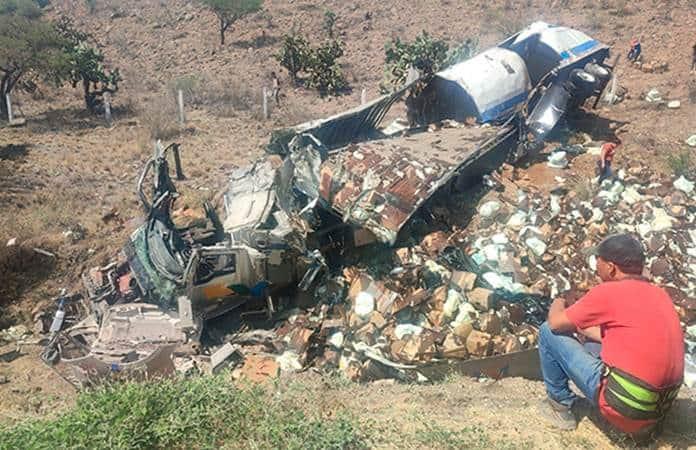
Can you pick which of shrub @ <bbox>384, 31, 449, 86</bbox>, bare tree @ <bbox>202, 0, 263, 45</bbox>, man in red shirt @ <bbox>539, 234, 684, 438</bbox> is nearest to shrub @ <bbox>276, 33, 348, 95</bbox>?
shrub @ <bbox>384, 31, 449, 86</bbox>

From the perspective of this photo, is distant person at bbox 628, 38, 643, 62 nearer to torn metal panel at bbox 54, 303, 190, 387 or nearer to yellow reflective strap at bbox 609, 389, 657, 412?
torn metal panel at bbox 54, 303, 190, 387

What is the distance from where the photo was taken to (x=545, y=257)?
7250 millimetres

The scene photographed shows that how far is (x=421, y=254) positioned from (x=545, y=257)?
1565mm

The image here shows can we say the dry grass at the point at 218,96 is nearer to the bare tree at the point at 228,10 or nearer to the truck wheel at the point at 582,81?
the bare tree at the point at 228,10

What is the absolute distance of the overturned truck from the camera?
6.57 metres

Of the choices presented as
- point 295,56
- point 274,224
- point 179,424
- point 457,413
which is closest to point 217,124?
point 295,56

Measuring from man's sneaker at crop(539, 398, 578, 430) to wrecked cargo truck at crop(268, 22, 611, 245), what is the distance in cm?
334

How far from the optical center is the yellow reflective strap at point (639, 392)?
3.19m

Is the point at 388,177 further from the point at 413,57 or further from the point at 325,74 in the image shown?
the point at 325,74

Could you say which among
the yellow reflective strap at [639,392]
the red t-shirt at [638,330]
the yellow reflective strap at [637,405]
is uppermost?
the red t-shirt at [638,330]

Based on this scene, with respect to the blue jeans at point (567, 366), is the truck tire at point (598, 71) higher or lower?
higher

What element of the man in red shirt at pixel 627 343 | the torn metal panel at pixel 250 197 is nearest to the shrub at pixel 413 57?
the torn metal panel at pixel 250 197

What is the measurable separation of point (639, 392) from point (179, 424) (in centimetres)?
271

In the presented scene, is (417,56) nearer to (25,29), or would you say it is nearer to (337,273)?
(337,273)
